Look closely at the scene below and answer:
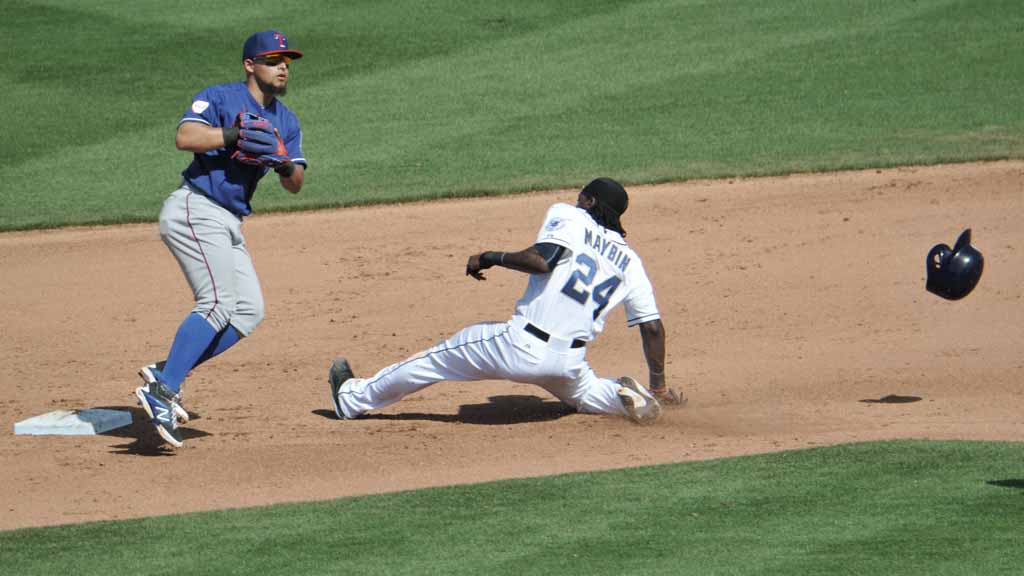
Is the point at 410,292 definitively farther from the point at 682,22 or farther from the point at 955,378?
the point at 682,22

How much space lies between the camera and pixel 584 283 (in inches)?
298

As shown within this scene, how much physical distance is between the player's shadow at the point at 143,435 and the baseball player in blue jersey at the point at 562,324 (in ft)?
2.94

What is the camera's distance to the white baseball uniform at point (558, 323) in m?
7.54

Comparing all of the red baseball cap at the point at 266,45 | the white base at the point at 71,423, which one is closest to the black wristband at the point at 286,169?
the red baseball cap at the point at 266,45

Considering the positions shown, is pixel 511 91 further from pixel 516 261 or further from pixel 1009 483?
pixel 1009 483

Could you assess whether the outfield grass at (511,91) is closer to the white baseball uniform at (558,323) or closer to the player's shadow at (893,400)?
the player's shadow at (893,400)

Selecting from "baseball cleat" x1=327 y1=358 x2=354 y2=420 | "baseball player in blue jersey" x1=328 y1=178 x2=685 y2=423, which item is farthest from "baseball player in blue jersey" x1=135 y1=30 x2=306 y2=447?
"baseball player in blue jersey" x1=328 y1=178 x2=685 y2=423

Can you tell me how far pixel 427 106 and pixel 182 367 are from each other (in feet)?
28.5

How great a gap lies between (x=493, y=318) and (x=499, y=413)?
197cm

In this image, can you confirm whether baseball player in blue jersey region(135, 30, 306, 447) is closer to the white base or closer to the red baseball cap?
the red baseball cap

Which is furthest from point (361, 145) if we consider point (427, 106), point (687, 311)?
point (687, 311)

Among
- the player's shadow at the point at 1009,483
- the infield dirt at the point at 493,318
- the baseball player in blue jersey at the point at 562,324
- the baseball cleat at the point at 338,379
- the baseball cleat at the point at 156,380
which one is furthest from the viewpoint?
the baseball cleat at the point at 338,379

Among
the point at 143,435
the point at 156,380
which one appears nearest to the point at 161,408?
the point at 156,380

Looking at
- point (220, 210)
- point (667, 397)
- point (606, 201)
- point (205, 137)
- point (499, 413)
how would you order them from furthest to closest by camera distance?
1. point (499, 413)
2. point (667, 397)
3. point (606, 201)
4. point (220, 210)
5. point (205, 137)
